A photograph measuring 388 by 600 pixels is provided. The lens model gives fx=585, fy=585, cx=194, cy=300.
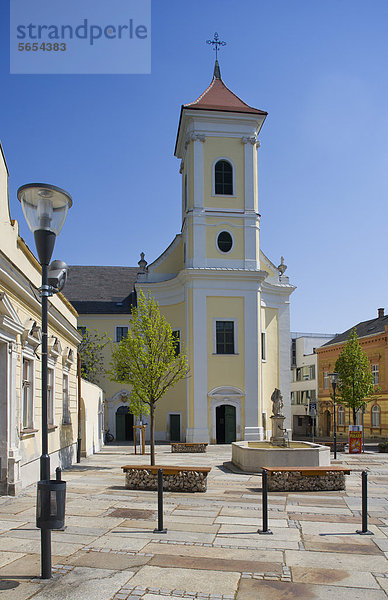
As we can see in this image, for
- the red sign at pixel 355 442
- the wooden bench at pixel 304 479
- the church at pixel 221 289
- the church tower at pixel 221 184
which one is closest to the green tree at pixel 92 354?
the church at pixel 221 289

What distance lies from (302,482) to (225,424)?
819 inches

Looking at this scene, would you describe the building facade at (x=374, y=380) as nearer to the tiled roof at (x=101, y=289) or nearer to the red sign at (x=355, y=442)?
the red sign at (x=355, y=442)

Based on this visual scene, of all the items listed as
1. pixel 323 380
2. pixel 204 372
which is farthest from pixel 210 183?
pixel 323 380

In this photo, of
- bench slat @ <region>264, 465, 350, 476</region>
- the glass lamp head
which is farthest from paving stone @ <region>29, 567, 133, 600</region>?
bench slat @ <region>264, 465, 350, 476</region>

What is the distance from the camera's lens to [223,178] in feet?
125

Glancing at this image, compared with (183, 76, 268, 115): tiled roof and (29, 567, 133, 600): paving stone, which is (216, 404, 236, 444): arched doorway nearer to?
(183, 76, 268, 115): tiled roof

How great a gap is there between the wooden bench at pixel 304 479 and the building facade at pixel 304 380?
42.9 m

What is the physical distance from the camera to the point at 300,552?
8617 mm

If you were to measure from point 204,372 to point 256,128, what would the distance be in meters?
16.6

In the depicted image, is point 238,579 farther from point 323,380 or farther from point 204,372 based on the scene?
point 323,380

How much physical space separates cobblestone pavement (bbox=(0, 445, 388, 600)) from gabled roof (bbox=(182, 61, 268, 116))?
29.1 metres

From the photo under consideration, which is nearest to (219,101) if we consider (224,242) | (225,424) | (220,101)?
(220,101)

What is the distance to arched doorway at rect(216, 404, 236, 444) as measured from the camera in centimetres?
3534

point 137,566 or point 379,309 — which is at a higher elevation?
point 379,309
